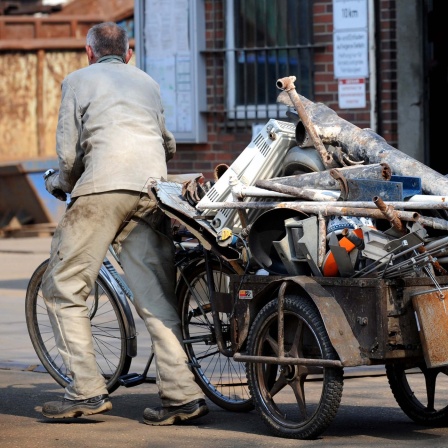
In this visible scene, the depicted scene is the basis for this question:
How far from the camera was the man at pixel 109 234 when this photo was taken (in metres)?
6.61

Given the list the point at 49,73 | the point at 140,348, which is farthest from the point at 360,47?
the point at 49,73

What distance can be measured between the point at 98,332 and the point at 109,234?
3.40ft

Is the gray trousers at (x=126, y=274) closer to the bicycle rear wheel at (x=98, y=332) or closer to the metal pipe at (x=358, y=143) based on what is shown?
the bicycle rear wheel at (x=98, y=332)

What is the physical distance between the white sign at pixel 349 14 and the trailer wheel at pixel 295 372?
5.50 metres

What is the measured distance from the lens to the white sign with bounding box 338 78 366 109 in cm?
1148

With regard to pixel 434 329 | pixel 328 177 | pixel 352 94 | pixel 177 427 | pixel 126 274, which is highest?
pixel 352 94

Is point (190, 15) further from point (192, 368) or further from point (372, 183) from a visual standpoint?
point (372, 183)

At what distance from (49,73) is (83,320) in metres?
17.1

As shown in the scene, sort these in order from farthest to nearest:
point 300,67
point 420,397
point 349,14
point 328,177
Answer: point 300,67, point 349,14, point 420,397, point 328,177

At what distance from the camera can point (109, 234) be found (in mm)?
6645

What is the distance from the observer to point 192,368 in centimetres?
704

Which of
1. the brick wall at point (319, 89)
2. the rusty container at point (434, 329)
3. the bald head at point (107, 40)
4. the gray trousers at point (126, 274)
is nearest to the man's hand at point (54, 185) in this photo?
the gray trousers at point (126, 274)

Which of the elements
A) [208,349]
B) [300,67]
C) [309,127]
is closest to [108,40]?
[309,127]

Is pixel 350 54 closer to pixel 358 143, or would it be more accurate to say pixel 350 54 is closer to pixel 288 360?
pixel 358 143
